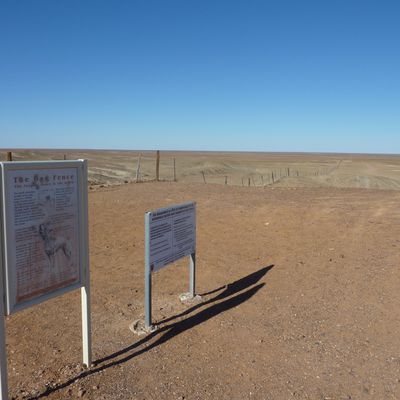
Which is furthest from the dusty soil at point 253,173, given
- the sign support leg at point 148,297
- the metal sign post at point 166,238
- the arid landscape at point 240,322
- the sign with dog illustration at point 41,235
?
the sign with dog illustration at point 41,235

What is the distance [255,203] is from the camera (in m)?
11.3

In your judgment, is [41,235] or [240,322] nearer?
[41,235]

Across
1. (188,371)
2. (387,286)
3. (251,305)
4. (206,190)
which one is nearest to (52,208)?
(188,371)

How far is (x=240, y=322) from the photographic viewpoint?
4.73m

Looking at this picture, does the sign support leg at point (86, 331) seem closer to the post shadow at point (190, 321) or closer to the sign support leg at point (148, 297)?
the post shadow at point (190, 321)

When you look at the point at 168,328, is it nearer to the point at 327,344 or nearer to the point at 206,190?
the point at 327,344

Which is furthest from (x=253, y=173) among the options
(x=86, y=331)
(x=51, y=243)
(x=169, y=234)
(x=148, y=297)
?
(x=51, y=243)

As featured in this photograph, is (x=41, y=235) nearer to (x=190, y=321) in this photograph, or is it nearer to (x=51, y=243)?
(x=51, y=243)

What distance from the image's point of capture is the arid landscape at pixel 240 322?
11.7 ft

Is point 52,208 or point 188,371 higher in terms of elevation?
point 52,208

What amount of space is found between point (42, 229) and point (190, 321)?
212cm

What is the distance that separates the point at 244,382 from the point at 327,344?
3.41 ft

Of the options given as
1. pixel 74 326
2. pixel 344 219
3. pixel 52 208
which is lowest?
pixel 74 326

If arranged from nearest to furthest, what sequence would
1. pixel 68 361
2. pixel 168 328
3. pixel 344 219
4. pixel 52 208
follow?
pixel 52 208 < pixel 68 361 < pixel 168 328 < pixel 344 219
